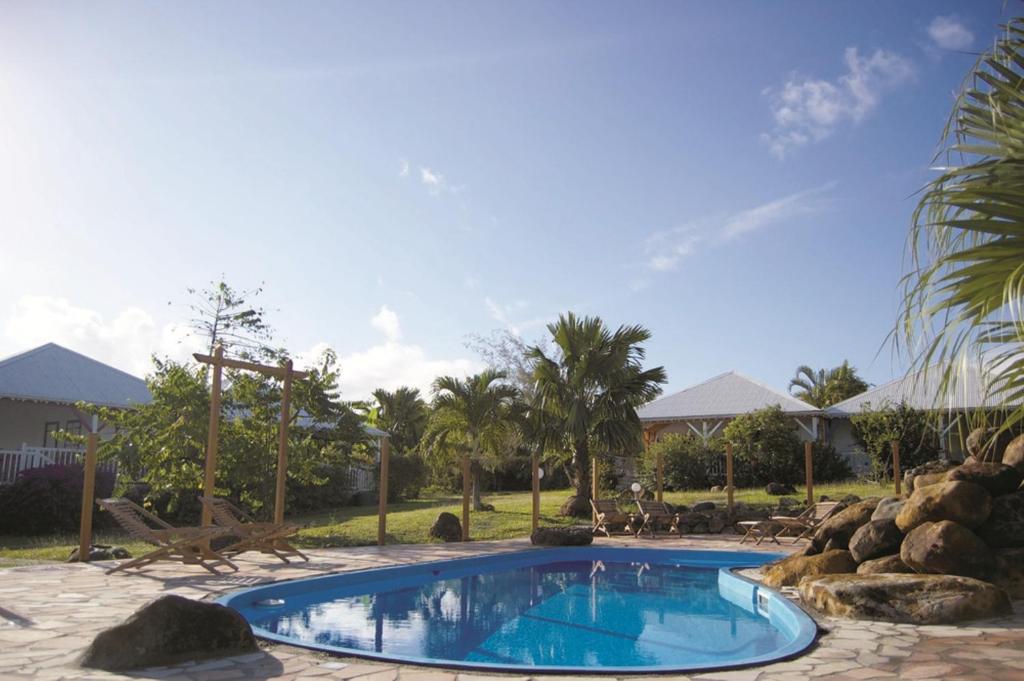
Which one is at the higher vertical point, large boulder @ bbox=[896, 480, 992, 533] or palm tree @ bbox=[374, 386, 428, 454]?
palm tree @ bbox=[374, 386, 428, 454]

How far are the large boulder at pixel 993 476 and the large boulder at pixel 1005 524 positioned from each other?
181 millimetres

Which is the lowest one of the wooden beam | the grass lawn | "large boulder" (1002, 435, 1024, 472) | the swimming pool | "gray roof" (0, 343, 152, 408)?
the swimming pool

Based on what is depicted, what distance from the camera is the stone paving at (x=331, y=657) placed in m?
4.74

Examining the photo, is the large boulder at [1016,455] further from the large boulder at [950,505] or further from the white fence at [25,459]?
the white fence at [25,459]

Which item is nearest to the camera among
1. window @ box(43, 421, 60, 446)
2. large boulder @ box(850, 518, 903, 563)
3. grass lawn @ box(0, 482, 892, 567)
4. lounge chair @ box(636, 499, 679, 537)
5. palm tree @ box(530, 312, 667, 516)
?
large boulder @ box(850, 518, 903, 563)

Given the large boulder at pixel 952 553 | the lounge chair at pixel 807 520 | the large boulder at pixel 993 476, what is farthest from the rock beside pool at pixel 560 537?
the large boulder at pixel 952 553

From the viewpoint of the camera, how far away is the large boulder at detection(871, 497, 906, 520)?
837cm

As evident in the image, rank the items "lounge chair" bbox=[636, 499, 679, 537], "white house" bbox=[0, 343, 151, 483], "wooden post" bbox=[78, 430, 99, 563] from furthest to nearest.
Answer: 1. "white house" bbox=[0, 343, 151, 483]
2. "lounge chair" bbox=[636, 499, 679, 537]
3. "wooden post" bbox=[78, 430, 99, 563]

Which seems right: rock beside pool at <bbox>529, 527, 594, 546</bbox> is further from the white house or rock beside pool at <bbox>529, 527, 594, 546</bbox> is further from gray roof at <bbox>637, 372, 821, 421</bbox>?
gray roof at <bbox>637, 372, 821, 421</bbox>

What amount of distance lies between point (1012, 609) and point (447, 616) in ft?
17.9

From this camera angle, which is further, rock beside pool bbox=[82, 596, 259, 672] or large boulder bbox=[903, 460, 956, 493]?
large boulder bbox=[903, 460, 956, 493]

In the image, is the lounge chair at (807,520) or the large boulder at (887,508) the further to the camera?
the lounge chair at (807,520)

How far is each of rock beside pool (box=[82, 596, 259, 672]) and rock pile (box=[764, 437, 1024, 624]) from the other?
5.14 metres

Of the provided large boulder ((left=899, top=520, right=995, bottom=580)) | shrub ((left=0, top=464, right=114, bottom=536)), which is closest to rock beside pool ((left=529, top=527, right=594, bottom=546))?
large boulder ((left=899, top=520, right=995, bottom=580))
